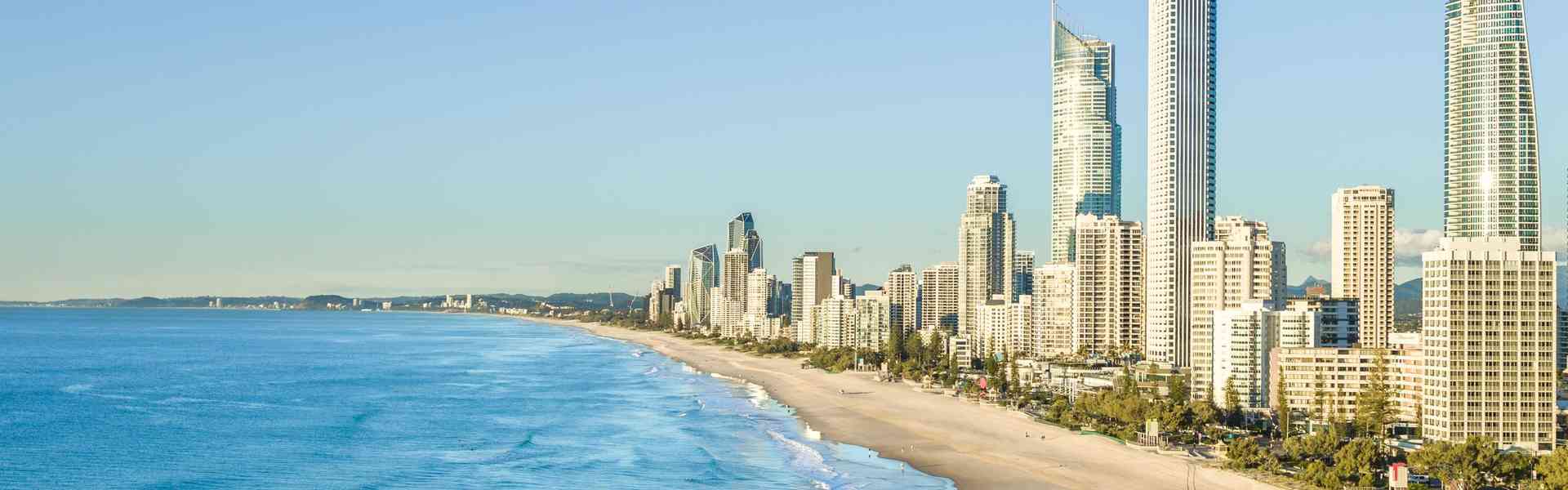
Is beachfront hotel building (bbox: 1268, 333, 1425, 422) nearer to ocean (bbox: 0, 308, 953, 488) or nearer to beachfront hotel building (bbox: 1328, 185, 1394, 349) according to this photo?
ocean (bbox: 0, 308, 953, 488)

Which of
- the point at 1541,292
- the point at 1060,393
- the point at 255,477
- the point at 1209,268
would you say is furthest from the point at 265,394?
the point at 1541,292

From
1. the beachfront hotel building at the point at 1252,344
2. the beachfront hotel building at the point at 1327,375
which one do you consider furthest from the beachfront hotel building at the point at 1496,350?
the beachfront hotel building at the point at 1252,344

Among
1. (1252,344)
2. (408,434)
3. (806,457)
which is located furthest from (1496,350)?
(408,434)

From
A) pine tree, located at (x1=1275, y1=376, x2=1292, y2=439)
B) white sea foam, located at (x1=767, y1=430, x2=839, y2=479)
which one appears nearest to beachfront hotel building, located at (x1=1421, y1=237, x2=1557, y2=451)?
pine tree, located at (x1=1275, y1=376, x2=1292, y2=439)

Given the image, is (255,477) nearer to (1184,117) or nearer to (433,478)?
(433,478)

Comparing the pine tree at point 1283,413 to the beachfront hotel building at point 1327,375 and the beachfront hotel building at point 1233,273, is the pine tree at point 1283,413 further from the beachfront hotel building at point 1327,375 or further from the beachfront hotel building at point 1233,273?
the beachfront hotel building at point 1233,273

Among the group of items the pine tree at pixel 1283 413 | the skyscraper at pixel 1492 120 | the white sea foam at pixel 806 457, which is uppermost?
the skyscraper at pixel 1492 120
